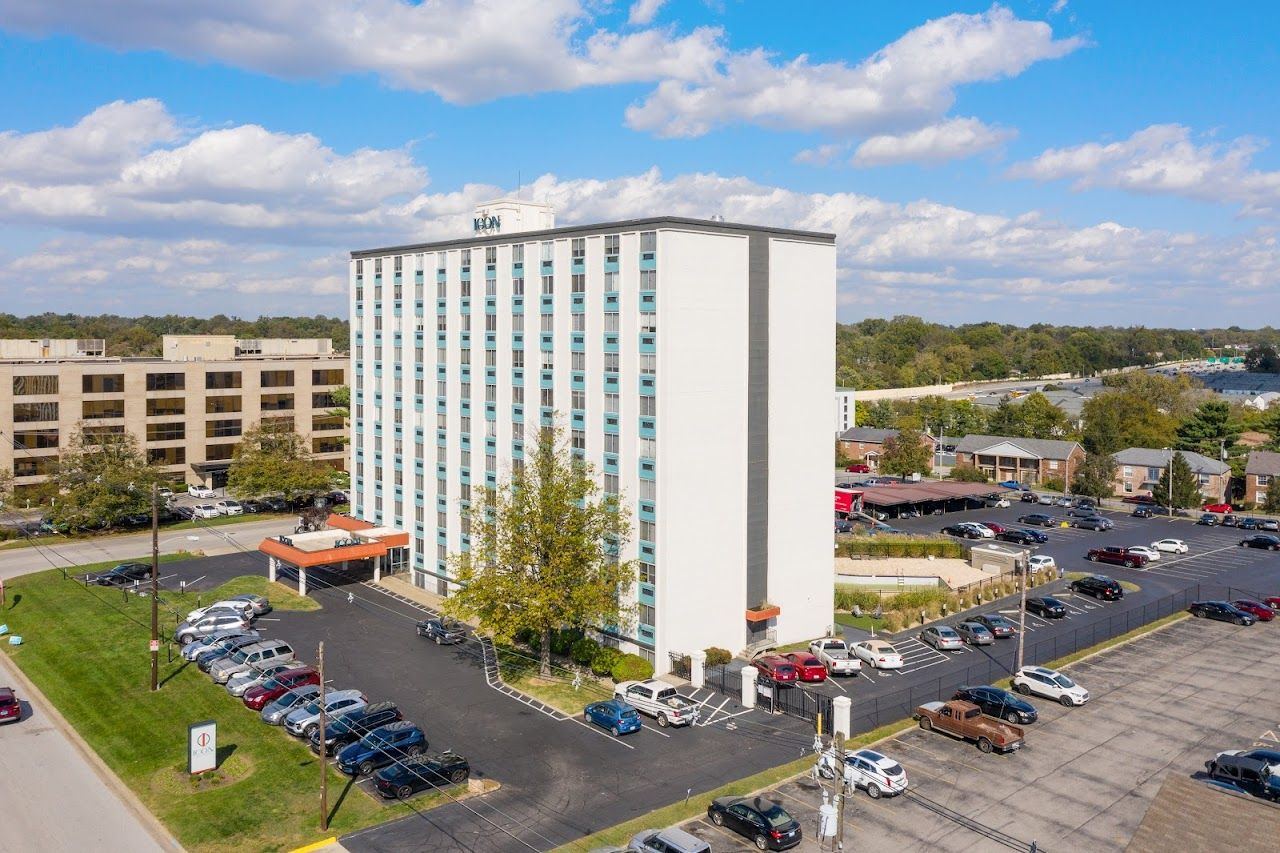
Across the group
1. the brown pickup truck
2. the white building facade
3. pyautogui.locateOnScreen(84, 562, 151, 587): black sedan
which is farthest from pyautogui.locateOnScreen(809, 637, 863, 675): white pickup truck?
pyautogui.locateOnScreen(84, 562, 151, 587): black sedan

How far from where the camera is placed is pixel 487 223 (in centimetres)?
6562

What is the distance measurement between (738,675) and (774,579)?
7.40m

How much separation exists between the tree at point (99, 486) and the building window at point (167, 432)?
15.5 m

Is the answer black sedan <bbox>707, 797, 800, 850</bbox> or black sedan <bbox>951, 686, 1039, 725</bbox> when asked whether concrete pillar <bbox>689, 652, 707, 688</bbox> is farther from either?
black sedan <bbox>707, 797, 800, 850</bbox>

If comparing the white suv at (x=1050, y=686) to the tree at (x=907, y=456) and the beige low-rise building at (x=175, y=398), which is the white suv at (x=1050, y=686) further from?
the beige low-rise building at (x=175, y=398)

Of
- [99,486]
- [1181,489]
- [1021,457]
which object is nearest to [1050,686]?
[1181,489]

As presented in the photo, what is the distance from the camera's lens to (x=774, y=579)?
54.4m

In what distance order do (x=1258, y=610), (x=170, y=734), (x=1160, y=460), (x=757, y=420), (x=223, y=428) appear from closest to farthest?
(x=170, y=734), (x=757, y=420), (x=1258, y=610), (x=223, y=428), (x=1160, y=460)

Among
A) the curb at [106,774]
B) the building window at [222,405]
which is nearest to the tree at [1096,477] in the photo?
the building window at [222,405]

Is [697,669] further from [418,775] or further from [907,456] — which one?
[907,456]

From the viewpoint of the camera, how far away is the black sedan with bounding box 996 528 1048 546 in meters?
85.6

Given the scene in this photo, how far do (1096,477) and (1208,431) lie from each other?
26453mm

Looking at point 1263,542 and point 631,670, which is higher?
point 1263,542

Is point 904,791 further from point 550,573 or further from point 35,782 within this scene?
point 35,782
